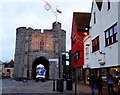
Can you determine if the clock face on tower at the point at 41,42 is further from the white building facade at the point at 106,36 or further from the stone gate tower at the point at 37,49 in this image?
the white building facade at the point at 106,36

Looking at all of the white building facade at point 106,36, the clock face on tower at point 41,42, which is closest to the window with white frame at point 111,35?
the white building facade at point 106,36

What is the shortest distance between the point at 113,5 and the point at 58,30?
43.0 metres

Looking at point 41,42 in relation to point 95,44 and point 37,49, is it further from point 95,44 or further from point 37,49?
point 95,44

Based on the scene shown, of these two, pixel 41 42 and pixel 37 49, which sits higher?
pixel 41 42

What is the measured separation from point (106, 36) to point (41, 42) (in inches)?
1596

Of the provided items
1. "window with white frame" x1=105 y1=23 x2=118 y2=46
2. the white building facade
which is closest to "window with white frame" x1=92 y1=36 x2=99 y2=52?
the white building facade

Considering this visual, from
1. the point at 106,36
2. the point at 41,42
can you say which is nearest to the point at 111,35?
the point at 106,36

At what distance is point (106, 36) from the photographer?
707 inches

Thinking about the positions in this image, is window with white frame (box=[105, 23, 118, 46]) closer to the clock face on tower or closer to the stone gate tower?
the stone gate tower

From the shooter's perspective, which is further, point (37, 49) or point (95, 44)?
point (37, 49)

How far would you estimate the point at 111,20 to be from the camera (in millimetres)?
16391

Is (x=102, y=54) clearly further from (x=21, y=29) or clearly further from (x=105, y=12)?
(x=21, y=29)

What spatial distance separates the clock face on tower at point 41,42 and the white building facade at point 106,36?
35489 mm

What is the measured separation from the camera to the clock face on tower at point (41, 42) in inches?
2256
